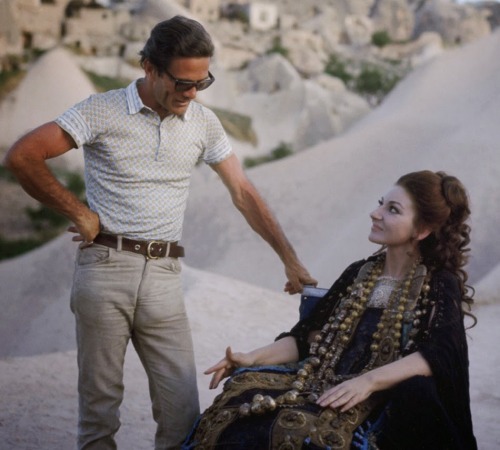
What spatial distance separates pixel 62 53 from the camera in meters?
23.4

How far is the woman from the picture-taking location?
2.34m

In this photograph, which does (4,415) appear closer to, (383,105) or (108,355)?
(108,355)

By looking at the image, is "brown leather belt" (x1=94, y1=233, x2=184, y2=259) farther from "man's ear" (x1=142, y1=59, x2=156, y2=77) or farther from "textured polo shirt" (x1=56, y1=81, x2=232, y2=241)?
"man's ear" (x1=142, y1=59, x2=156, y2=77)

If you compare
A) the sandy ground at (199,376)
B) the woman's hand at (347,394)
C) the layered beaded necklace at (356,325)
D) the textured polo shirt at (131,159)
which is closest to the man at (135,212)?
the textured polo shirt at (131,159)

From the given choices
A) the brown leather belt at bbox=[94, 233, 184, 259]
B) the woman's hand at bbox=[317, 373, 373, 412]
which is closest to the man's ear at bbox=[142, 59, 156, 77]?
the brown leather belt at bbox=[94, 233, 184, 259]

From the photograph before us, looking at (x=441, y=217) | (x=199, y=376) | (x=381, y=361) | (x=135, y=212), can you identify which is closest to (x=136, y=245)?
(x=135, y=212)

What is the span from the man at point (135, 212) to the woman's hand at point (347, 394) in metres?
0.62

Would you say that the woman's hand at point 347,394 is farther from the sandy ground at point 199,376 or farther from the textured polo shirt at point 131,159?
the sandy ground at point 199,376

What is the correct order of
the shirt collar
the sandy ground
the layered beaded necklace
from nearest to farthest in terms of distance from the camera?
1. the layered beaded necklace
2. the shirt collar
3. the sandy ground

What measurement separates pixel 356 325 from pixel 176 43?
1.13 metres

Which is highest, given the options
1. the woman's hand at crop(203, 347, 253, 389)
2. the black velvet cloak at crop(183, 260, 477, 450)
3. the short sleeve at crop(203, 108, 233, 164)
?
the short sleeve at crop(203, 108, 233, 164)

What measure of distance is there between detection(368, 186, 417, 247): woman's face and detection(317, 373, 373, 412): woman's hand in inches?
21.7

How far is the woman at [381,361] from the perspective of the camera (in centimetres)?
234

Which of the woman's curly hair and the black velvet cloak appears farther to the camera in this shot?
the woman's curly hair
